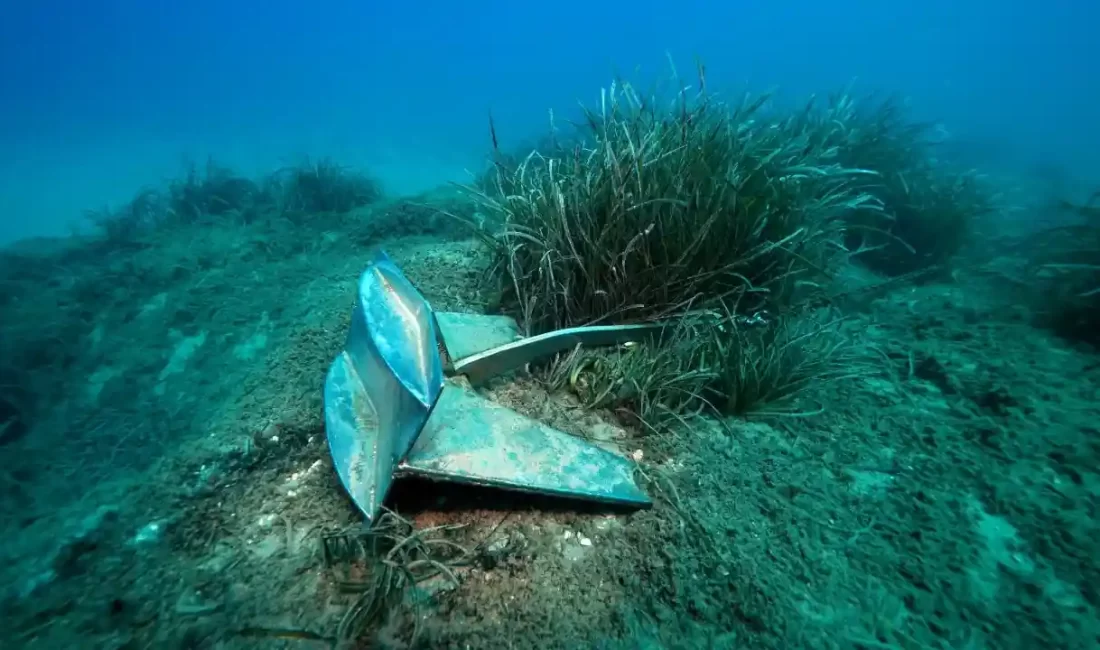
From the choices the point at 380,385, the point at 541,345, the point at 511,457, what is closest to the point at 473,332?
the point at 541,345

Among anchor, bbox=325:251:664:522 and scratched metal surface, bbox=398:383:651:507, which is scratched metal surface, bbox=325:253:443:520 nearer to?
anchor, bbox=325:251:664:522

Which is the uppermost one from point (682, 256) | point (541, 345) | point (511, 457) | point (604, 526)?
point (682, 256)

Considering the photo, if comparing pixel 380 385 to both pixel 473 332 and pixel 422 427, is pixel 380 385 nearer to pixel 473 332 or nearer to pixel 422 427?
pixel 422 427

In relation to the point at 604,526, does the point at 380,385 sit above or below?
above

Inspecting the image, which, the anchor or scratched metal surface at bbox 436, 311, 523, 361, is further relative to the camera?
scratched metal surface at bbox 436, 311, 523, 361

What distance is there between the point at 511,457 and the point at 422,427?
404mm

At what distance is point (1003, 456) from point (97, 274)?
7076 mm

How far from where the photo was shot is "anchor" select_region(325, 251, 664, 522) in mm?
1827

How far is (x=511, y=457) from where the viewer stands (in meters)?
1.95

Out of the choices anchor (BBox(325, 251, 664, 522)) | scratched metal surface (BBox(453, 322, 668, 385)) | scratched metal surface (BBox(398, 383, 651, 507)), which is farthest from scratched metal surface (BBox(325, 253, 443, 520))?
scratched metal surface (BBox(453, 322, 668, 385))

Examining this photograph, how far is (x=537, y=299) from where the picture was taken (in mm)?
3158

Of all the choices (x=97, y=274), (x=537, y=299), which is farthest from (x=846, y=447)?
(x=97, y=274)

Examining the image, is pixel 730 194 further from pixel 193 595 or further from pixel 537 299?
pixel 193 595

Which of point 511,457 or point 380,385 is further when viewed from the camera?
point 380,385
